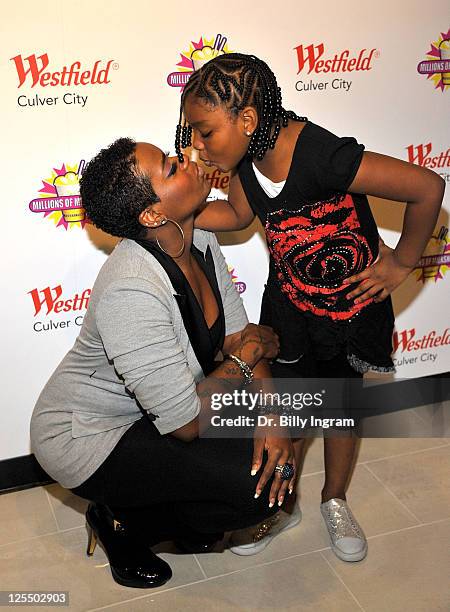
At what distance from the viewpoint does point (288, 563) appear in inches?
78.7

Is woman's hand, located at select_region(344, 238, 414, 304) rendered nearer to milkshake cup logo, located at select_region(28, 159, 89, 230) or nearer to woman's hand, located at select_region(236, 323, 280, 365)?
woman's hand, located at select_region(236, 323, 280, 365)

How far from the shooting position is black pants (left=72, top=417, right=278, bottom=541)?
1.75 m

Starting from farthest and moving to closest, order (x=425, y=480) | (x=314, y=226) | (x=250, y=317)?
1. (x=250, y=317)
2. (x=425, y=480)
3. (x=314, y=226)

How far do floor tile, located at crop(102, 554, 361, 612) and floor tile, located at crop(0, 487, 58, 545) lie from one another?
1.32ft

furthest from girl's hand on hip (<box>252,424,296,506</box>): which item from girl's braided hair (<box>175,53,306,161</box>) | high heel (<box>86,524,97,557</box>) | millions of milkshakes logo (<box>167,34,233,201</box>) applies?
millions of milkshakes logo (<box>167,34,233,201</box>)

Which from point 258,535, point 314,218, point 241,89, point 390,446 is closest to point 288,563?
point 258,535

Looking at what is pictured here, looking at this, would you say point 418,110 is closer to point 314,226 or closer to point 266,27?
point 266,27

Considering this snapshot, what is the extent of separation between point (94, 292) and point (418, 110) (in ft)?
4.10

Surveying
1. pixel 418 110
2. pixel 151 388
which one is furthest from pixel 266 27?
pixel 151 388

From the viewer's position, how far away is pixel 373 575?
1944mm

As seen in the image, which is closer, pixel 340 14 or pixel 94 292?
pixel 94 292

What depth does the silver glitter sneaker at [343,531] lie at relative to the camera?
1998mm

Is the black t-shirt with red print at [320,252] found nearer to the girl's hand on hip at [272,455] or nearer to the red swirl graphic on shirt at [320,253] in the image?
the red swirl graphic on shirt at [320,253]

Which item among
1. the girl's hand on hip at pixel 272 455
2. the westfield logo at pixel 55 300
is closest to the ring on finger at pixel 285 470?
the girl's hand on hip at pixel 272 455
